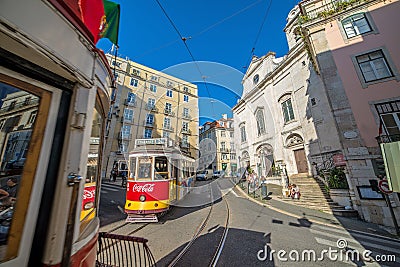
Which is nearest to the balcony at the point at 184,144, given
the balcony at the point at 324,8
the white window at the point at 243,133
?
the balcony at the point at 324,8

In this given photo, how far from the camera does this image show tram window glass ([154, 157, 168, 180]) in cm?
522

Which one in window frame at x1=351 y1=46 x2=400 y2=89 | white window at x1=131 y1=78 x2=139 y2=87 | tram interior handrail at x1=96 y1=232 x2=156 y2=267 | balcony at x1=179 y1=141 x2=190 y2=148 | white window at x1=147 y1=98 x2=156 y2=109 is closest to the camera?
tram interior handrail at x1=96 y1=232 x2=156 y2=267

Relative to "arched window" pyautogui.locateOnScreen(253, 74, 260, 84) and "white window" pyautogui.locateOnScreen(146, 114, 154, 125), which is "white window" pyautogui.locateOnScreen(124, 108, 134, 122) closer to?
"white window" pyautogui.locateOnScreen(146, 114, 154, 125)

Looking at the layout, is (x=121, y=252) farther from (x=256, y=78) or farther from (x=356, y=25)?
(x=256, y=78)

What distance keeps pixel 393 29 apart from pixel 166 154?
12.1 meters

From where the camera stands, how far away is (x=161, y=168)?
5.34 meters

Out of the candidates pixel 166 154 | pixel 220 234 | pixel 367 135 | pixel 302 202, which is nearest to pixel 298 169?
pixel 302 202

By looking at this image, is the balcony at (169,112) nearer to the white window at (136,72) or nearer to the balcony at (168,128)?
the balcony at (168,128)

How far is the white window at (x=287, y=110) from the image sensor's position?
42.9 feet

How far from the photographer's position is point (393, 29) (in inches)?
290

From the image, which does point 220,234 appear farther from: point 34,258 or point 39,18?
point 39,18

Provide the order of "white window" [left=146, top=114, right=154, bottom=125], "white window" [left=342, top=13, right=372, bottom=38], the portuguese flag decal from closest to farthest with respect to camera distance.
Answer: the portuguese flag decal < "white window" [left=342, top=13, right=372, bottom=38] < "white window" [left=146, top=114, right=154, bottom=125]

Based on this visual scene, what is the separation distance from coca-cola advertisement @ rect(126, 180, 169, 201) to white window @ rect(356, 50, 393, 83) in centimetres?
1036

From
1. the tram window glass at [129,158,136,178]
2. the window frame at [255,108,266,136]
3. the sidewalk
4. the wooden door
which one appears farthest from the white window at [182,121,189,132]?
the window frame at [255,108,266,136]
